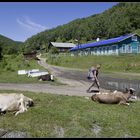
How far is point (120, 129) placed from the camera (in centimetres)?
1012

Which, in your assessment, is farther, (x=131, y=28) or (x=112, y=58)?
(x=131, y=28)

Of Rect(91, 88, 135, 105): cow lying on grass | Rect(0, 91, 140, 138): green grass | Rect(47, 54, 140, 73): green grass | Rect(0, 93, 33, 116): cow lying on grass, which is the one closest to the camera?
Rect(0, 91, 140, 138): green grass

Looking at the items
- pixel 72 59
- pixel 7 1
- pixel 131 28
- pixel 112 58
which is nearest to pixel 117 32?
pixel 131 28

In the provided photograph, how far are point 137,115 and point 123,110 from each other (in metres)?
0.77

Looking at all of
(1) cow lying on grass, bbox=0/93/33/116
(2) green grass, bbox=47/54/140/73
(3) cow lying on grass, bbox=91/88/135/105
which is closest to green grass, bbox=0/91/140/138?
(1) cow lying on grass, bbox=0/93/33/116

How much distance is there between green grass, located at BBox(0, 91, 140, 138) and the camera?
990cm

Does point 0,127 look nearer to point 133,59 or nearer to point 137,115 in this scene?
point 137,115

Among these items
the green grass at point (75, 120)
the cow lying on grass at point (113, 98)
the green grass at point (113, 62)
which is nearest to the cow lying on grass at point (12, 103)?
the green grass at point (75, 120)

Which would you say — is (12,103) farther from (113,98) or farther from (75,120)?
(113,98)

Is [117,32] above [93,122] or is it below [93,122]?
above

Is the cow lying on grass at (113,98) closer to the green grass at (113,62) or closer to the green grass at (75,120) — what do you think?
the green grass at (75,120)

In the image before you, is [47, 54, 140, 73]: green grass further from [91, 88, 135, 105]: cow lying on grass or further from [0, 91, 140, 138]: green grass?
[0, 91, 140, 138]: green grass

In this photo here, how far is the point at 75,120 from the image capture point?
422 inches

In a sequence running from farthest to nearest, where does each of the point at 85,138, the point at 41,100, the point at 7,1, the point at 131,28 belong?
1. the point at 131,28
2. the point at 7,1
3. the point at 41,100
4. the point at 85,138
